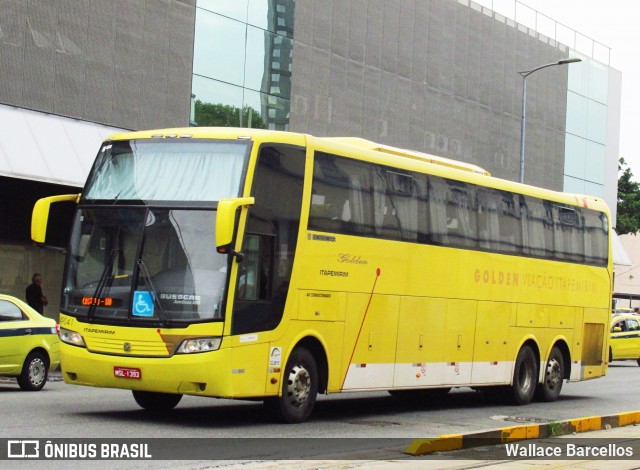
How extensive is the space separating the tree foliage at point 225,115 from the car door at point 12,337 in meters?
14.3

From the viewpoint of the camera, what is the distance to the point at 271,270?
14.9m

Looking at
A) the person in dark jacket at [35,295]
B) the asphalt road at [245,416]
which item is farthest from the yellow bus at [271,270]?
the person in dark jacket at [35,295]

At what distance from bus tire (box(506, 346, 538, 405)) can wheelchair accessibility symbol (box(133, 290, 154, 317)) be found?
8634 millimetres

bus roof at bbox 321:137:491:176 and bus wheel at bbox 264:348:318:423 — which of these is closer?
bus wheel at bbox 264:348:318:423

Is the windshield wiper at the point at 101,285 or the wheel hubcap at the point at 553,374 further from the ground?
the windshield wiper at the point at 101,285

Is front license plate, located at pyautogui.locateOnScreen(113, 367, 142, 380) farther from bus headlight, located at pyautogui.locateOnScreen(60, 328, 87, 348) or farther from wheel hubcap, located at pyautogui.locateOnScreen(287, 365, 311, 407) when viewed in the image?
wheel hubcap, located at pyautogui.locateOnScreen(287, 365, 311, 407)

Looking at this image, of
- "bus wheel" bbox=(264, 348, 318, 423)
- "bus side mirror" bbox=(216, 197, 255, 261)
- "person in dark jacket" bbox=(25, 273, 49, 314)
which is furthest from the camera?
"person in dark jacket" bbox=(25, 273, 49, 314)

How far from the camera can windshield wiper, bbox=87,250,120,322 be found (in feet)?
47.9

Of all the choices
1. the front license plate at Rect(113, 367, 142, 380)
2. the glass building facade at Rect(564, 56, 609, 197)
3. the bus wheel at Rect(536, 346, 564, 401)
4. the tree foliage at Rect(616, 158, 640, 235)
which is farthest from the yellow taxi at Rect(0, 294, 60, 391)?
the tree foliage at Rect(616, 158, 640, 235)

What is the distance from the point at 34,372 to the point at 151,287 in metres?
6.16

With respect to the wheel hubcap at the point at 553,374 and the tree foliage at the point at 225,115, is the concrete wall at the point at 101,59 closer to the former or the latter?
the tree foliage at the point at 225,115

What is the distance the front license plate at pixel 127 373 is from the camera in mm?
14156

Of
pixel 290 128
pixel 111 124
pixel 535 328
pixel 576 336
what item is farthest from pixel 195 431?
pixel 290 128

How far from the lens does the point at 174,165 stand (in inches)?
586
